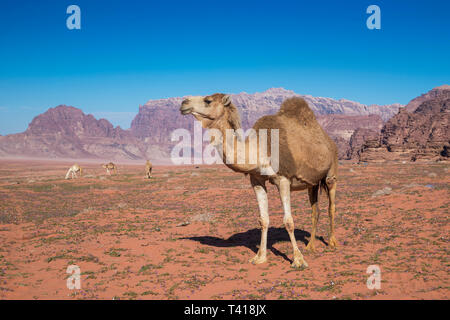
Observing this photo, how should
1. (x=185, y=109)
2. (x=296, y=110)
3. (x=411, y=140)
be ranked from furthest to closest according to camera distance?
(x=411, y=140) → (x=296, y=110) → (x=185, y=109)

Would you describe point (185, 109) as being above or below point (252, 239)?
above

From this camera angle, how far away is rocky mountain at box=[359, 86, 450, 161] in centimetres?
6769

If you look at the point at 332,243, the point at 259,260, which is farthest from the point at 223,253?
the point at 332,243

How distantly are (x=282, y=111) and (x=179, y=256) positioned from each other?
4.89 meters

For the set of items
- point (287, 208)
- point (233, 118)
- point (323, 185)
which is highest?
point (233, 118)

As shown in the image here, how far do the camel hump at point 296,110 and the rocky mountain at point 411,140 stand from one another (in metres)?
68.0

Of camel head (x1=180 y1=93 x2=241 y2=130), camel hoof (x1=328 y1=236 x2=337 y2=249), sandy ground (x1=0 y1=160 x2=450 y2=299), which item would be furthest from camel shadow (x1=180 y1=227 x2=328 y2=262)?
camel head (x1=180 y1=93 x2=241 y2=130)

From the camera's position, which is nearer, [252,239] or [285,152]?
[285,152]

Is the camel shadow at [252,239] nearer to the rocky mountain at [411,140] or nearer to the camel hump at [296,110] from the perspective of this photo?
the camel hump at [296,110]

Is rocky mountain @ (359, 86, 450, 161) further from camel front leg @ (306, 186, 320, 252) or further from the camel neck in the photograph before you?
the camel neck

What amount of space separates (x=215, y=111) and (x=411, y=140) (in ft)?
282

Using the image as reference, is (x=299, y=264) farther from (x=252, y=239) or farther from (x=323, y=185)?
(x=252, y=239)

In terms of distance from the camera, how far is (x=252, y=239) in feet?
35.6
